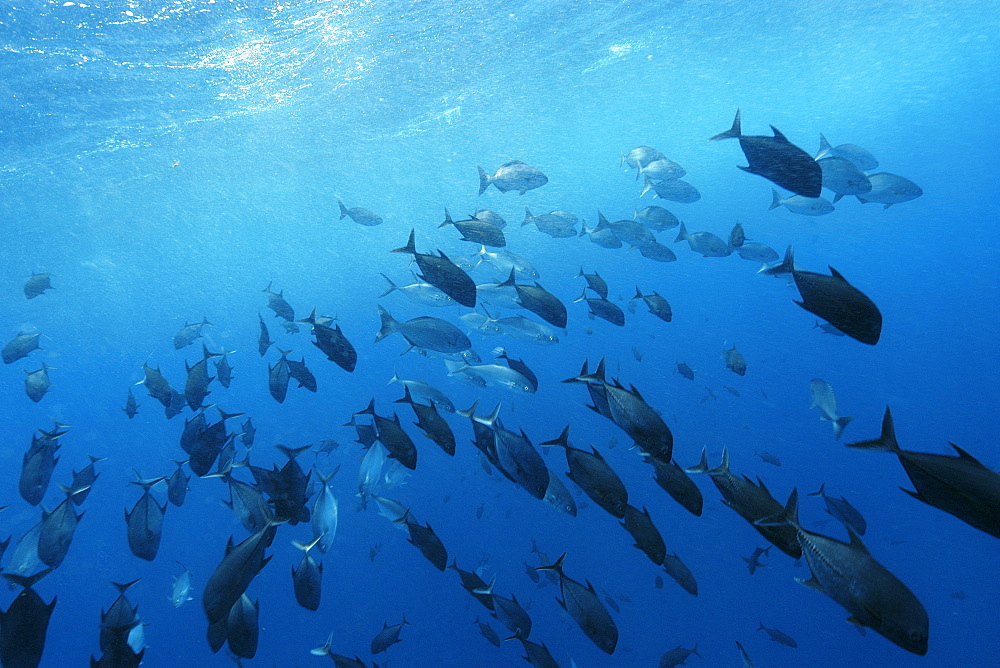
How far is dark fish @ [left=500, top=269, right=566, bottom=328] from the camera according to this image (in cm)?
464

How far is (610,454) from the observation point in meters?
17.0

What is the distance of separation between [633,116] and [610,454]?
31.1 m

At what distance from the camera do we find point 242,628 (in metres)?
3.50

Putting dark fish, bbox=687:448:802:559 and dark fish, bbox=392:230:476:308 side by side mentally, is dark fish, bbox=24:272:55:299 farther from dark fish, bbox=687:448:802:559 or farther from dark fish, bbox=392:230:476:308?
dark fish, bbox=687:448:802:559

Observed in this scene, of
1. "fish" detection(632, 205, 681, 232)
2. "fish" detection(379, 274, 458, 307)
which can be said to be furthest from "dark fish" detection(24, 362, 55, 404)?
"fish" detection(632, 205, 681, 232)

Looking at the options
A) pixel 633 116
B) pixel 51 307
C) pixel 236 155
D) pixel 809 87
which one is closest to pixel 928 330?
pixel 809 87

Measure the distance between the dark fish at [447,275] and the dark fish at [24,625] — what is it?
118 inches

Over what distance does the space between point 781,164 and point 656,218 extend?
3737mm

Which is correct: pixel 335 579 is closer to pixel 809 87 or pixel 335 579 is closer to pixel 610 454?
pixel 610 454

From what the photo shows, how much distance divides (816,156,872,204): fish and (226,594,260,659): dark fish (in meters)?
6.86

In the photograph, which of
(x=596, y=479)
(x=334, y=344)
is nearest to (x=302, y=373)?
(x=334, y=344)

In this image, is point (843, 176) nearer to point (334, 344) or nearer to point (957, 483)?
point (957, 483)

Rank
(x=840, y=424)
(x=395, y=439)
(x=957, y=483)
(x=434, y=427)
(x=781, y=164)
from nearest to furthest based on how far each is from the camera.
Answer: (x=957, y=483) → (x=781, y=164) → (x=434, y=427) → (x=395, y=439) → (x=840, y=424)

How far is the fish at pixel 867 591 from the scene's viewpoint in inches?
76.4
